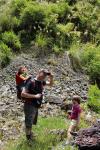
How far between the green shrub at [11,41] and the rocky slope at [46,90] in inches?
22.5

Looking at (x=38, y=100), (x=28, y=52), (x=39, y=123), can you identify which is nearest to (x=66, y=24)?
(x=28, y=52)

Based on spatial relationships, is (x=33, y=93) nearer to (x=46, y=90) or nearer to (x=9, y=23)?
(x=46, y=90)

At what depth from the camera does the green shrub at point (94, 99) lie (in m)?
14.1

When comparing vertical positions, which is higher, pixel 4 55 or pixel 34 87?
pixel 34 87

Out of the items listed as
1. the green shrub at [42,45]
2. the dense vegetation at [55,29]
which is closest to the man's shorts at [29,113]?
the dense vegetation at [55,29]

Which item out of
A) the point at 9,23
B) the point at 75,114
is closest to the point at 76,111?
the point at 75,114

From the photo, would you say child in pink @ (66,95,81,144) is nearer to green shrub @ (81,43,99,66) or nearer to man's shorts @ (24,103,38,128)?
man's shorts @ (24,103,38,128)

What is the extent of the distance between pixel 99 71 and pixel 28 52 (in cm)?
269

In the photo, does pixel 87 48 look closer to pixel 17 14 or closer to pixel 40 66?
pixel 40 66

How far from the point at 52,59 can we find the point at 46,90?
80.4 inches

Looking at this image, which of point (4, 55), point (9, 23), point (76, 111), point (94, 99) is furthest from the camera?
point (9, 23)

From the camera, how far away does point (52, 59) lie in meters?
16.9

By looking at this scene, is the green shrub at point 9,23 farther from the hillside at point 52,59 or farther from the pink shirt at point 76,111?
the pink shirt at point 76,111

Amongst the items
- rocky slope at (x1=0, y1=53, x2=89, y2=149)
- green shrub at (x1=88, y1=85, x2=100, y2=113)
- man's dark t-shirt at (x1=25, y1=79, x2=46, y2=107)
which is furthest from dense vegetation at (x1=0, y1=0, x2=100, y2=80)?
man's dark t-shirt at (x1=25, y1=79, x2=46, y2=107)
